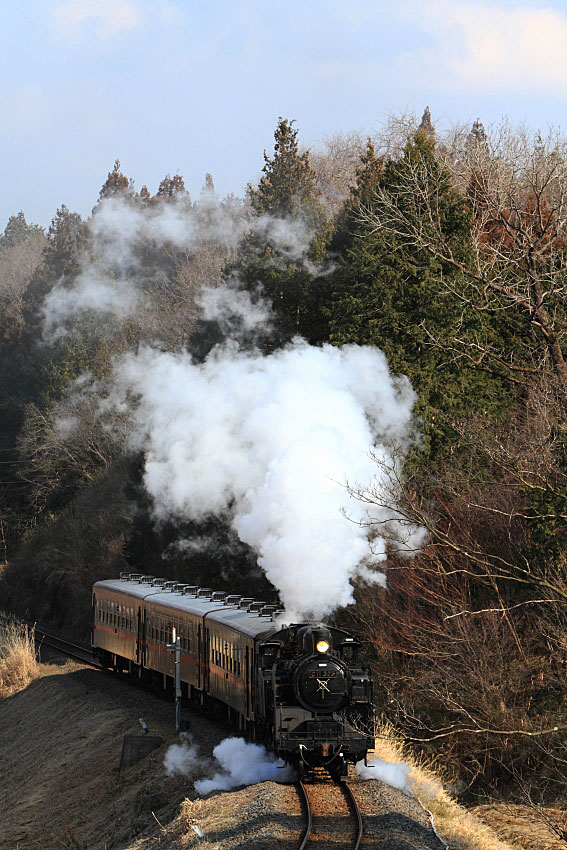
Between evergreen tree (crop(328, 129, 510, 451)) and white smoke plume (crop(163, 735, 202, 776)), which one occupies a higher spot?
evergreen tree (crop(328, 129, 510, 451))

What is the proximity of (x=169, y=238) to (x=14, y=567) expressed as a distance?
114 feet

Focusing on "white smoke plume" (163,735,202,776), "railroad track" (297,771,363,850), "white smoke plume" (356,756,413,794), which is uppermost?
"railroad track" (297,771,363,850)

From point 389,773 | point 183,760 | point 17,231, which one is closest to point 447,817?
point 389,773

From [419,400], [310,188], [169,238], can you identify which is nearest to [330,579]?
[419,400]

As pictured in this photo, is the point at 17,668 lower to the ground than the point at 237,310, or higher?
lower

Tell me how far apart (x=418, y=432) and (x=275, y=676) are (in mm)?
13004

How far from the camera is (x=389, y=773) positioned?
16281mm

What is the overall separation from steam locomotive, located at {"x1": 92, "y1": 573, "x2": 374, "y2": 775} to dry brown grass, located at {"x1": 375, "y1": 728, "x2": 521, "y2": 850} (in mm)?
1355

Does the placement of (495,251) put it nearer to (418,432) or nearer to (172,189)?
(418,432)

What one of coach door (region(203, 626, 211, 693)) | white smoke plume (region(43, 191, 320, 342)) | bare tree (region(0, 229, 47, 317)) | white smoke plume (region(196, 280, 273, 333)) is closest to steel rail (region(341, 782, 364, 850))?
coach door (region(203, 626, 211, 693))

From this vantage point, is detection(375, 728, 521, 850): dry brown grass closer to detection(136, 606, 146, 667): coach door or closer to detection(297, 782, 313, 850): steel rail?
detection(297, 782, 313, 850): steel rail

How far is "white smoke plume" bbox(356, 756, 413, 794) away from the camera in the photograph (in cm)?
1603

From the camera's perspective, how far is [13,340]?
6888 cm

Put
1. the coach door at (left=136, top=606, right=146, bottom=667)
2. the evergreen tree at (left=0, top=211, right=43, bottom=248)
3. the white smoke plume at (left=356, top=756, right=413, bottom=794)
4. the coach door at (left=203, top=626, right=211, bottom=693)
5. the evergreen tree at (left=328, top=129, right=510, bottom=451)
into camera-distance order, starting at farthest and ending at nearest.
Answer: the evergreen tree at (left=0, top=211, right=43, bottom=248)
the evergreen tree at (left=328, top=129, right=510, bottom=451)
the coach door at (left=136, top=606, right=146, bottom=667)
the coach door at (left=203, top=626, right=211, bottom=693)
the white smoke plume at (left=356, top=756, right=413, bottom=794)
